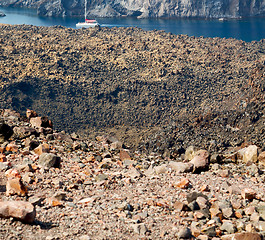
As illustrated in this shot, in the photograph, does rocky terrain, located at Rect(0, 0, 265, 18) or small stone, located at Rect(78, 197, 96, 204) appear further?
rocky terrain, located at Rect(0, 0, 265, 18)

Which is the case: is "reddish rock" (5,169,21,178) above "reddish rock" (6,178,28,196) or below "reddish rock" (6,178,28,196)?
below

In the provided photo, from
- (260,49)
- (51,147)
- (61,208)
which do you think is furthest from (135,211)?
(260,49)

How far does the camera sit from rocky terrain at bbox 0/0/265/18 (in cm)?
15225

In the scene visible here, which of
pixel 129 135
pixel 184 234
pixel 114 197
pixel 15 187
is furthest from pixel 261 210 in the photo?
pixel 129 135

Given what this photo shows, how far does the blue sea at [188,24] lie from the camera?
364ft

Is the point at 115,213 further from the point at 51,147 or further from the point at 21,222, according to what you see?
the point at 51,147

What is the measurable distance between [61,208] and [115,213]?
4.78ft

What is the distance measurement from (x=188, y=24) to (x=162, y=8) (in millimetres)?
27546

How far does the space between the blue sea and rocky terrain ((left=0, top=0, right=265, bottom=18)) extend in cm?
630

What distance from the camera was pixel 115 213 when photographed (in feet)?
34.2

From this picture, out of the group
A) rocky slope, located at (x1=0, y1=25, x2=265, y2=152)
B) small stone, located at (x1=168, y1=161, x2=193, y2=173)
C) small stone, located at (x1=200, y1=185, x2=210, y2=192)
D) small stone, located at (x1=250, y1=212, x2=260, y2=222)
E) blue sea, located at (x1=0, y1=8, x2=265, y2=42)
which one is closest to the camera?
small stone, located at (x1=250, y1=212, x2=260, y2=222)

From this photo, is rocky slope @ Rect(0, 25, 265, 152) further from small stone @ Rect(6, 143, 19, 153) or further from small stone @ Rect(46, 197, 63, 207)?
small stone @ Rect(46, 197, 63, 207)

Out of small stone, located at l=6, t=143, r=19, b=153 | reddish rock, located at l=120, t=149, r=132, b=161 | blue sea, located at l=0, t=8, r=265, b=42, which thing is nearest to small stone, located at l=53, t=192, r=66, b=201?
small stone, located at l=6, t=143, r=19, b=153

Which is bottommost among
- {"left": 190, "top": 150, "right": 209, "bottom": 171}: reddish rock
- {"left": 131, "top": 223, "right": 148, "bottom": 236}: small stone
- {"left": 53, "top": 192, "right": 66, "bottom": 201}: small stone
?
{"left": 190, "top": 150, "right": 209, "bottom": 171}: reddish rock
